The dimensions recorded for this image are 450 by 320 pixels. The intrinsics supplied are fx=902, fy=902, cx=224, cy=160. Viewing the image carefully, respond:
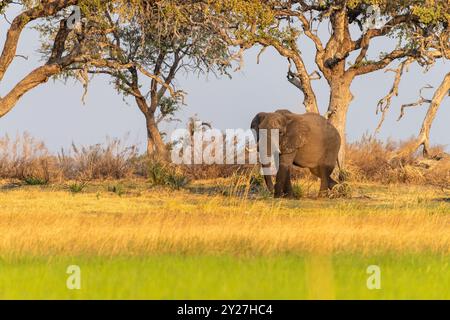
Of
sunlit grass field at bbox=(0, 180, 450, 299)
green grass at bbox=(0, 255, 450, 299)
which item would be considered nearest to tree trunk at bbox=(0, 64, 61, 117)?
sunlit grass field at bbox=(0, 180, 450, 299)

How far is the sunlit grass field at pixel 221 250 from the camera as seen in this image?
8211mm

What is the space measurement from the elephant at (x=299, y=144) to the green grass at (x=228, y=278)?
11.4m

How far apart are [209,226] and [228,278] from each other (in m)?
5.48

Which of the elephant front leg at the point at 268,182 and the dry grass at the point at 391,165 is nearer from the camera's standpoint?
the elephant front leg at the point at 268,182

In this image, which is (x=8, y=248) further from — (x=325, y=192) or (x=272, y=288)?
(x=325, y=192)

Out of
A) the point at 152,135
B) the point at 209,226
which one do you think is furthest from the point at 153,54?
the point at 209,226

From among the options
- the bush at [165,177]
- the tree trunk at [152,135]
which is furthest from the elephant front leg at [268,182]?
the tree trunk at [152,135]

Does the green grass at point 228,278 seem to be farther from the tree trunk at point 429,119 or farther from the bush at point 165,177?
the tree trunk at point 429,119

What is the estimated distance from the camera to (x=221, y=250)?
11.4 meters

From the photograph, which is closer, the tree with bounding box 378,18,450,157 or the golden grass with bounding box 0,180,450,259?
the golden grass with bounding box 0,180,450,259

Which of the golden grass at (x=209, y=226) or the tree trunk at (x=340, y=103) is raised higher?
the tree trunk at (x=340, y=103)

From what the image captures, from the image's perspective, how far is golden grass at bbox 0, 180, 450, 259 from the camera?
1161 centimetres

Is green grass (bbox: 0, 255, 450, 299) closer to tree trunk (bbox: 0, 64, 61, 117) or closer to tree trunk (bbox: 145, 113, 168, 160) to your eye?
tree trunk (bbox: 0, 64, 61, 117)

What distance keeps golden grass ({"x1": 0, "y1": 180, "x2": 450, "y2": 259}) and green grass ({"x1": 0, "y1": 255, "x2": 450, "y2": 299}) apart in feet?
2.77
